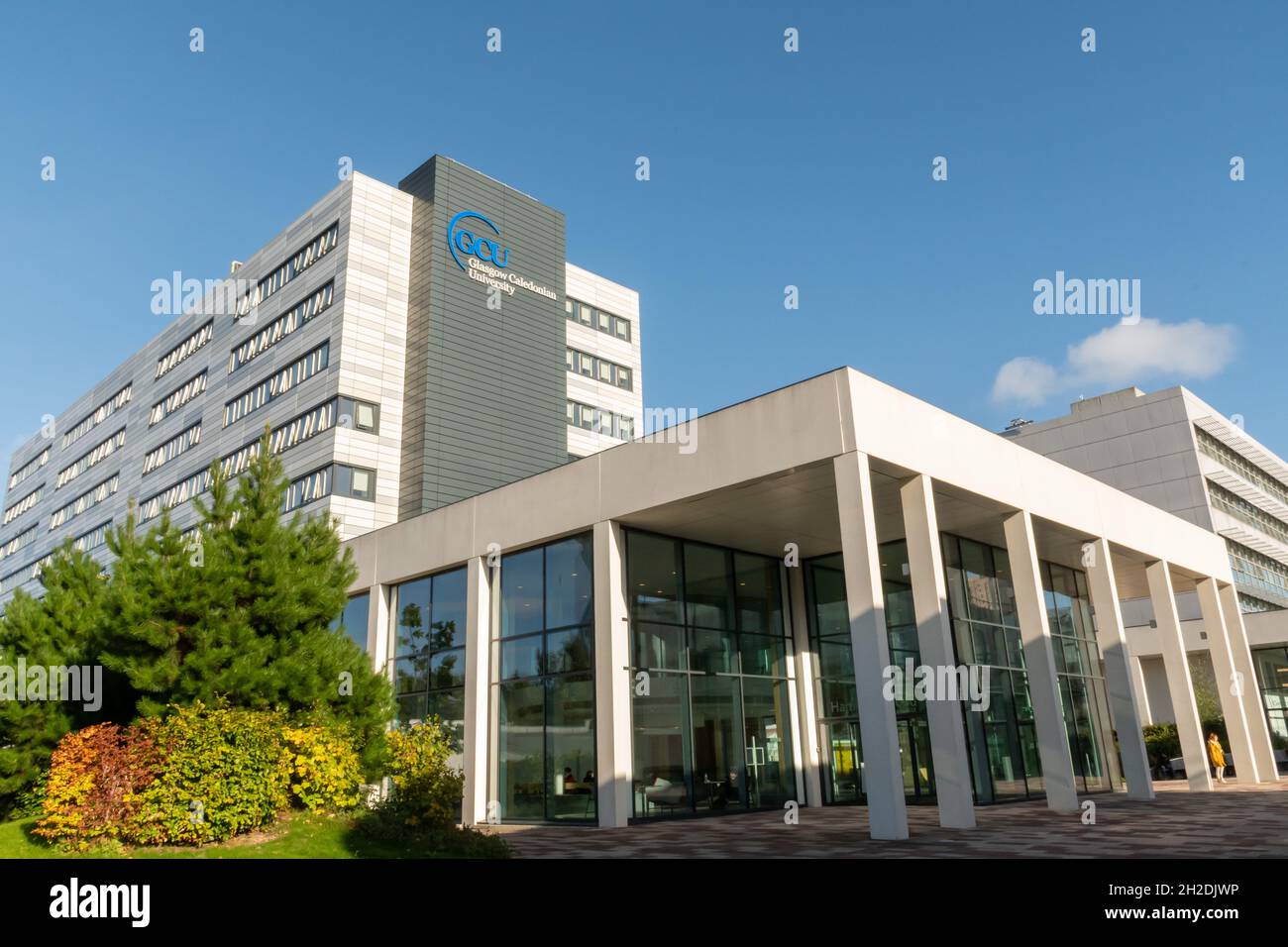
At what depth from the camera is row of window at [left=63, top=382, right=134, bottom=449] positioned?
58638 mm

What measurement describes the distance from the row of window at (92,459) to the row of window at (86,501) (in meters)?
1.84

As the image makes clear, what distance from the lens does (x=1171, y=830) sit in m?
14.4

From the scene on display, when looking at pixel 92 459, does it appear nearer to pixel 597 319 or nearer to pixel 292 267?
pixel 292 267

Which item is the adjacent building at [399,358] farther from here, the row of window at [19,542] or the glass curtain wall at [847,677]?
the row of window at [19,542]

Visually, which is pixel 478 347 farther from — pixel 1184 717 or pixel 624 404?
pixel 1184 717

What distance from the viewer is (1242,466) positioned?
5938 cm

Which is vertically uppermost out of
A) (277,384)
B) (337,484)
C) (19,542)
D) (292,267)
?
(292,267)

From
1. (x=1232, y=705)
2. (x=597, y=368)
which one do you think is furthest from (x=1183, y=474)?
(x=597, y=368)

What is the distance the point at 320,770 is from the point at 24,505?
7311 cm

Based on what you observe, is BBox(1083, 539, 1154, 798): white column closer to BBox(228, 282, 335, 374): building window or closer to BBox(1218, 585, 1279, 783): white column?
BBox(1218, 585, 1279, 783): white column

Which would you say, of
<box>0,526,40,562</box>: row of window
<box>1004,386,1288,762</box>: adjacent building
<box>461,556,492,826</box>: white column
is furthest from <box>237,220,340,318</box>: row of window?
<box>1004,386,1288,762</box>: adjacent building

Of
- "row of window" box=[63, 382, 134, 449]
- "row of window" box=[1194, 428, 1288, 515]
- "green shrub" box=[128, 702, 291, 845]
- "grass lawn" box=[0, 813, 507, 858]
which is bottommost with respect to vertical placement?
"grass lawn" box=[0, 813, 507, 858]

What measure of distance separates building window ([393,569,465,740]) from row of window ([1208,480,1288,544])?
46.7 meters
